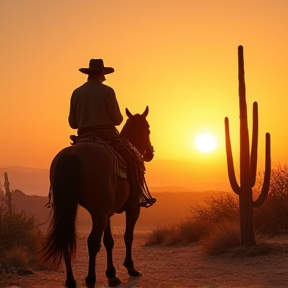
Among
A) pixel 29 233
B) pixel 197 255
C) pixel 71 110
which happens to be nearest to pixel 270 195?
pixel 197 255

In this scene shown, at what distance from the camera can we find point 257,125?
13.4m

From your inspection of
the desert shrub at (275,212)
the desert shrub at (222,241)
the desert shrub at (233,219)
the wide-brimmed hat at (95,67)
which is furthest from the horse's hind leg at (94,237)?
the desert shrub at (275,212)

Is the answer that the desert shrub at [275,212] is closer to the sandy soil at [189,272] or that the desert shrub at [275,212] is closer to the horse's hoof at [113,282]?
the sandy soil at [189,272]

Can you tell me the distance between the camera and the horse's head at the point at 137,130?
10.9m

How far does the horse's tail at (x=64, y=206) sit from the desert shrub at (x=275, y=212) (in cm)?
896

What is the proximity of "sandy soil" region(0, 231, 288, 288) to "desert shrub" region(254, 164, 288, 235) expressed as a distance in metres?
1.01

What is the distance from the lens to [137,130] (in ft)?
35.7

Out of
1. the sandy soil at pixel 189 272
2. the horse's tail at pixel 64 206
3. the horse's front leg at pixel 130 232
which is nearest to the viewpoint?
the horse's tail at pixel 64 206

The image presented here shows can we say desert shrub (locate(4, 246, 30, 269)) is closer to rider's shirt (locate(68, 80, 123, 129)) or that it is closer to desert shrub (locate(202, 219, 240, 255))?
rider's shirt (locate(68, 80, 123, 129))

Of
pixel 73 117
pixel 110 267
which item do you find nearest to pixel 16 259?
pixel 110 267

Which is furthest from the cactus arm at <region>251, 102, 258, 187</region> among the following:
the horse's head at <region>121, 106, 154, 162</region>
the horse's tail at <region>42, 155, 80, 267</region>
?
the horse's tail at <region>42, 155, 80, 267</region>

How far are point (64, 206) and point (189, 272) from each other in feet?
12.1

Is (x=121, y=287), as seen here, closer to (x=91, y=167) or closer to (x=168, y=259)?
(x=91, y=167)

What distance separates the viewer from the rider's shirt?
9.69 metres
